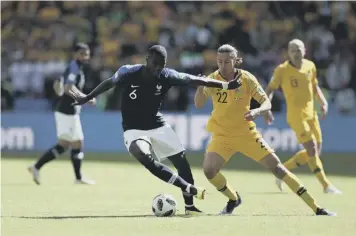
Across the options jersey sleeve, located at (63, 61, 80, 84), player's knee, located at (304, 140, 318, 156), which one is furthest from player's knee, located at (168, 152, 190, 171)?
jersey sleeve, located at (63, 61, 80, 84)

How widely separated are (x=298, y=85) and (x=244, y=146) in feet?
11.2

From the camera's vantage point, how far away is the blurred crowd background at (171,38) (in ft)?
74.8

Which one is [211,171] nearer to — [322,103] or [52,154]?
[322,103]

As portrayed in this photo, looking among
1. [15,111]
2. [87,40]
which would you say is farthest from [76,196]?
[87,40]

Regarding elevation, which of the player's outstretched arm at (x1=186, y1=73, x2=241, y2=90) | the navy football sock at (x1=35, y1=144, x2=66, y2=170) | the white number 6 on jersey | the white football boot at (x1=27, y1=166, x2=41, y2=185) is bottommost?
the white football boot at (x1=27, y1=166, x2=41, y2=185)

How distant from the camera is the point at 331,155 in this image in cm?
A: 2078

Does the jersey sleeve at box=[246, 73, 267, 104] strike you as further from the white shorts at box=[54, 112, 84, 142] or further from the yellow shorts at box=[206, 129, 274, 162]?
the white shorts at box=[54, 112, 84, 142]

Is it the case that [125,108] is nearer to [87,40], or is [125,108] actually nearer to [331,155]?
[331,155]

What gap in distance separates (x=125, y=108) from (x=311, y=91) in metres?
4.14

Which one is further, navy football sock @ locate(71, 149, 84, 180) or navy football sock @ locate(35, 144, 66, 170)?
navy football sock @ locate(35, 144, 66, 170)

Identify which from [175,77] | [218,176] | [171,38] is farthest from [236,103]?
[171,38]

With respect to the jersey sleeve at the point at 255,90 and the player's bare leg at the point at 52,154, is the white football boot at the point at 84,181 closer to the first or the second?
the player's bare leg at the point at 52,154

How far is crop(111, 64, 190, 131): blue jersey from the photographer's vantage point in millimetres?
10367

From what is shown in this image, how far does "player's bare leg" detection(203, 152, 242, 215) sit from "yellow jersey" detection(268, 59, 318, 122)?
128 inches
